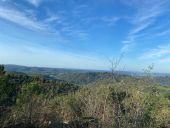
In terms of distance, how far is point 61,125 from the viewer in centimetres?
1032

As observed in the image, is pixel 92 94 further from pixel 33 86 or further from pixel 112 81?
pixel 33 86

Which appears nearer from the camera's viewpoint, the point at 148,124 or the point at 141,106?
the point at 141,106

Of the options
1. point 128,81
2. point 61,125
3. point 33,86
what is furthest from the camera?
point 33,86

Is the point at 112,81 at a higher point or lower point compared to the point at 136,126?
higher

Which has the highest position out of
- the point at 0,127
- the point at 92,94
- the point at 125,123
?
the point at 92,94

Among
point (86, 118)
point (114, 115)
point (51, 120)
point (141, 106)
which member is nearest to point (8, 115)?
point (51, 120)

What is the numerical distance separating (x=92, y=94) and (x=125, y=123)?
2.26 meters

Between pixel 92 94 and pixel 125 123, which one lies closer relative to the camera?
pixel 125 123

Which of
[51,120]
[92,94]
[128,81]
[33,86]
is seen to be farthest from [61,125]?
[33,86]

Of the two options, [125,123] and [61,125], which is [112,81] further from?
[61,125]

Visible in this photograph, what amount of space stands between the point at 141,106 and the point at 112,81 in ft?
4.10

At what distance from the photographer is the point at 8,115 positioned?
11.1 meters

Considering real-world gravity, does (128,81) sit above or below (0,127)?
above

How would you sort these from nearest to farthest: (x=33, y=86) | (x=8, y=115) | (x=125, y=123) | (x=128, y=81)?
(x=125, y=123) < (x=128, y=81) < (x=8, y=115) < (x=33, y=86)
